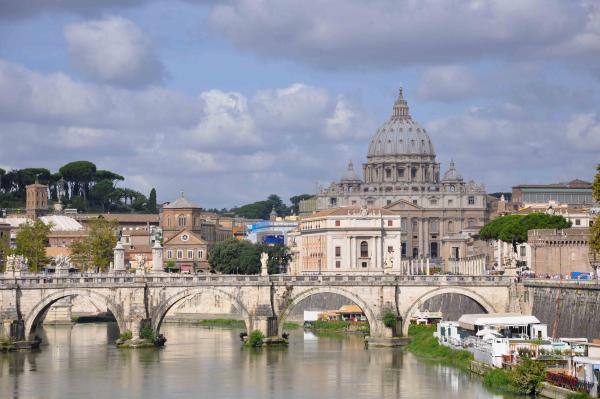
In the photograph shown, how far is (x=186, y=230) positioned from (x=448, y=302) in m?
73.5

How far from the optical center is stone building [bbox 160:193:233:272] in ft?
585

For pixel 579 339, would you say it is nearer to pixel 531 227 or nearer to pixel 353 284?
pixel 353 284

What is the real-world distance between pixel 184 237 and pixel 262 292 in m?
88.6

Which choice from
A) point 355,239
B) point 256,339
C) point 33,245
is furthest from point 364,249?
point 256,339

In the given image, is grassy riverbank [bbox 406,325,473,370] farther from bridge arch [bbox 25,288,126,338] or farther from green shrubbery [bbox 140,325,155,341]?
bridge arch [bbox 25,288,126,338]

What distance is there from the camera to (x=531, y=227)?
13038 cm

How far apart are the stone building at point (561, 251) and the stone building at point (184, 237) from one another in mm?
65877

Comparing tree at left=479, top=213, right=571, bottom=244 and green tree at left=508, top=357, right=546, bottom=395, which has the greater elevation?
tree at left=479, top=213, right=571, bottom=244

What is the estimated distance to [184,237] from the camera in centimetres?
18062

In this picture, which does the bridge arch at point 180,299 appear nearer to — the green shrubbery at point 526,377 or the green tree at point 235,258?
the green shrubbery at point 526,377

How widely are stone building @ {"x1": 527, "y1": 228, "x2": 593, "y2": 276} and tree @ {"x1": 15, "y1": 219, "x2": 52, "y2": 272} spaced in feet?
144

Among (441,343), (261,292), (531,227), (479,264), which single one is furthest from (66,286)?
(479,264)

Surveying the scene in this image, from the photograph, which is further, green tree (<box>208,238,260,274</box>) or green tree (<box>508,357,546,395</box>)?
green tree (<box>208,238,260,274</box>)

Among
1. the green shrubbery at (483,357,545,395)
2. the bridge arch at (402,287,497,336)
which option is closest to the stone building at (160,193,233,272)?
the bridge arch at (402,287,497,336)
